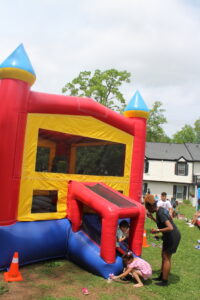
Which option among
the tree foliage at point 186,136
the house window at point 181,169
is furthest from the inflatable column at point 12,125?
the tree foliage at point 186,136

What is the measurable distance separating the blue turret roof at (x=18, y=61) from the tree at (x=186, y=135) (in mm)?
44604

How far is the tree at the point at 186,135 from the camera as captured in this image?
158ft

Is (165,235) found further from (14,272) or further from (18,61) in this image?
(18,61)

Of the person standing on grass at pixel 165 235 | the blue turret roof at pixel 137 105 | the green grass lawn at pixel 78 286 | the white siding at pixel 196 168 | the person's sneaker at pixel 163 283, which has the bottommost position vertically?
the green grass lawn at pixel 78 286

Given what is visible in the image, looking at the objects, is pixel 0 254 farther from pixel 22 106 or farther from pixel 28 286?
pixel 22 106

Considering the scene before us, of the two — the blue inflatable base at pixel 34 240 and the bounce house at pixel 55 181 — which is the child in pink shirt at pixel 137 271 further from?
the blue inflatable base at pixel 34 240

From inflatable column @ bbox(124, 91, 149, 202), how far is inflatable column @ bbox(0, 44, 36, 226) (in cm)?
353

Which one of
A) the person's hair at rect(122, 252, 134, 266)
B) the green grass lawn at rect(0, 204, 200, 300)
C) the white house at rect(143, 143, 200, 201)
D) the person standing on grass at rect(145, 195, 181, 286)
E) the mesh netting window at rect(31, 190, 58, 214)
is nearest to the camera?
the green grass lawn at rect(0, 204, 200, 300)

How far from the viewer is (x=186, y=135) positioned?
48250 mm

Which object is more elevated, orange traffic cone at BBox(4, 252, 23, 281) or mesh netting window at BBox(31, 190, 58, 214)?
mesh netting window at BBox(31, 190, 58, 214)

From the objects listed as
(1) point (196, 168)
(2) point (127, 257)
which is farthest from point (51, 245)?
(1) point (196, 168)

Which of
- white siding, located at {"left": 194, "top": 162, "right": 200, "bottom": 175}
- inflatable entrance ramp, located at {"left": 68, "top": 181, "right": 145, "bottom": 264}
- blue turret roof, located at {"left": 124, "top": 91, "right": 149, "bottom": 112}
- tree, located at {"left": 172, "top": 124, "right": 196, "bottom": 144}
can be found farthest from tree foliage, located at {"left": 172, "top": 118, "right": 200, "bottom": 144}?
inflatable entrance ramp, located at {"left": 68, "top": 181, "right": 145, "bottom": 264}

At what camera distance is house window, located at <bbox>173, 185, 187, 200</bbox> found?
2650cm

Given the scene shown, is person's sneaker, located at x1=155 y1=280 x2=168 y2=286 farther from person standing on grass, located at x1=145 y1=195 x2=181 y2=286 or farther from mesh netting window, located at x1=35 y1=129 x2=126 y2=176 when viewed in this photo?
mesh netting window, located at x1=35 y1=129 x2=126 y2=176
